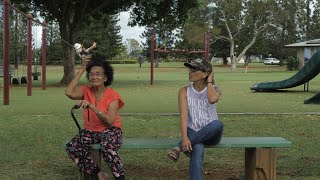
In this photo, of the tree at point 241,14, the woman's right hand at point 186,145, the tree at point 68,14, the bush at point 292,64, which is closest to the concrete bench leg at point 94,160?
the woman's right hand at point 186,145

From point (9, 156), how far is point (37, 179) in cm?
120

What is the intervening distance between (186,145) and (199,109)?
0.41m

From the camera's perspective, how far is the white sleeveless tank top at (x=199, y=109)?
16.1ft

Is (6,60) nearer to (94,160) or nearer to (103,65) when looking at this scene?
(103,65)

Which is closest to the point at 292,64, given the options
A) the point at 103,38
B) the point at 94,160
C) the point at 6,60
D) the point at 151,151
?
the point at 103,38

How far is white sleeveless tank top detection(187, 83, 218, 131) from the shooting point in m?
4.90

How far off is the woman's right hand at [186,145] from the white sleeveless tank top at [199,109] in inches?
8.9

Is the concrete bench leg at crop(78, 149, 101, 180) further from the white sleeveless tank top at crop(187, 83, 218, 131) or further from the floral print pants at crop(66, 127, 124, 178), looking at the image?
the white sleeveless tank top at crop(187, 83, 218, 131)

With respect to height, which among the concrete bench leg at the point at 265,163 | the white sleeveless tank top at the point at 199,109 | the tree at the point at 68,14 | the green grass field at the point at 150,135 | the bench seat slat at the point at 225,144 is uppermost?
the tree at the point at 68,14

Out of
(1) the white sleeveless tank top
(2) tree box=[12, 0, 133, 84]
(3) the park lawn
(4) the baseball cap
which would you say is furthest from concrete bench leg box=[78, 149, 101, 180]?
(2) tree box=[12, 0, 133, 84]

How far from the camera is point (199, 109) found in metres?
4.92

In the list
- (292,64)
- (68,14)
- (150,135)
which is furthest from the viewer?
(292,64)

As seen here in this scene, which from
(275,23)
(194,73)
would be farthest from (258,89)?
(275,23)

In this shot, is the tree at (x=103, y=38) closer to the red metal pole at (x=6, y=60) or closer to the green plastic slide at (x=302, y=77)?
the green plastic slide at (x=302, y=77)
